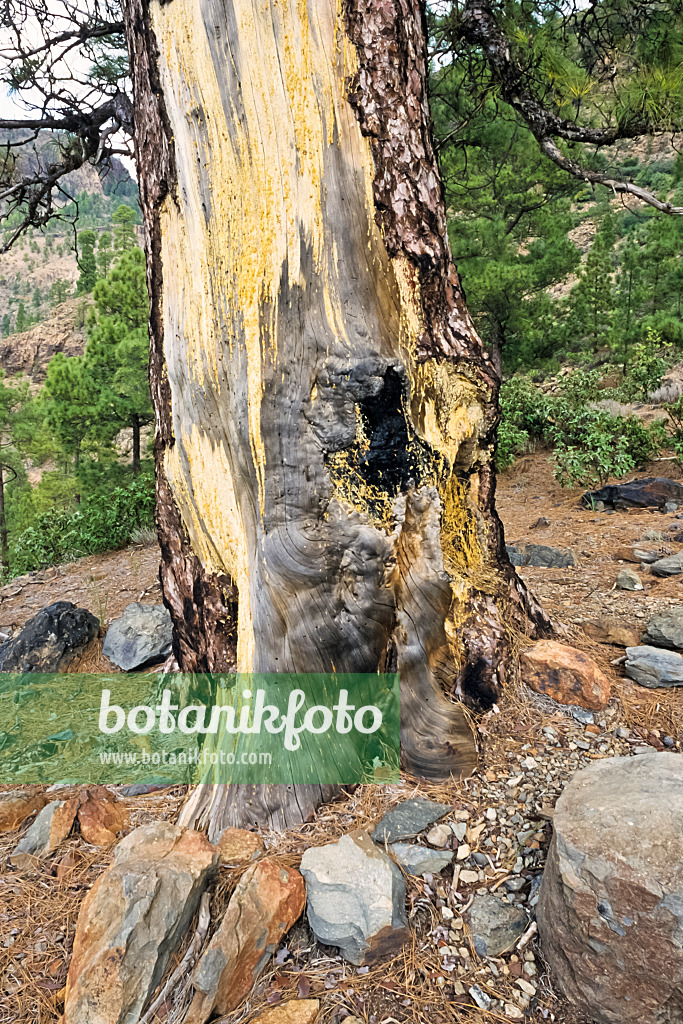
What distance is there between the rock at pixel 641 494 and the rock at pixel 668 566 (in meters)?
1.51

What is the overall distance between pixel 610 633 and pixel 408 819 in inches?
51.1

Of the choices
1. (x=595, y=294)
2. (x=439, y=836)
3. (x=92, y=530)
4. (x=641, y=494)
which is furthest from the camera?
(x=595, y=294)

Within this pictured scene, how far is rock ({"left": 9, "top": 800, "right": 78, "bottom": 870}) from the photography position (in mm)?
1879

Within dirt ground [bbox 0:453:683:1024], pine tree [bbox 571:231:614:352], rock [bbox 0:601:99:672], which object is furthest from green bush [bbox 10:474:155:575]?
pine tree [bbox 571:231:614:352]

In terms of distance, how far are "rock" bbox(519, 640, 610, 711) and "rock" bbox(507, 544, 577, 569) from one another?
152 centimetres

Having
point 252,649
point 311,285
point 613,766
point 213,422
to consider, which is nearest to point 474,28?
point 311,285

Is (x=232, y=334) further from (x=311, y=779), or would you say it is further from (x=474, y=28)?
(x=474, y=28)

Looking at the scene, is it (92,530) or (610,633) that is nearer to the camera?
(610,633)

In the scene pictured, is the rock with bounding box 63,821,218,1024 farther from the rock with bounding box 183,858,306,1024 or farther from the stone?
the stone

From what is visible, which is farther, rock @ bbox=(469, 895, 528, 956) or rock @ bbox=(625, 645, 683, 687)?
rock @ bbox=(625, 645, 683, 687)

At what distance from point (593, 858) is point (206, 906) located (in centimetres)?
97

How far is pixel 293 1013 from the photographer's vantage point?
4.36ft

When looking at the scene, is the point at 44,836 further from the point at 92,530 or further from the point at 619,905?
the point at 92,530

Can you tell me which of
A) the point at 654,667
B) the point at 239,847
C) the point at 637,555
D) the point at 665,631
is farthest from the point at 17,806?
the point at 637,555
